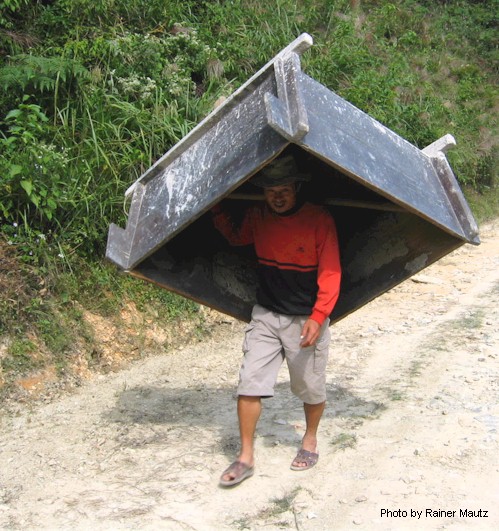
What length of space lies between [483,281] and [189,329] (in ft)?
12.1

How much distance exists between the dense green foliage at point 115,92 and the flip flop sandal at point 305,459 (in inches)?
87.4

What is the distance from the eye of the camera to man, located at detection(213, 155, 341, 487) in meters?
4.05

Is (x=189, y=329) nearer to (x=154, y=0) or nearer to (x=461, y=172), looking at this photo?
(x=154, y=0)

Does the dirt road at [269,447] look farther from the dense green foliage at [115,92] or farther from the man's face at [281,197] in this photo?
the man's face at [281,197]

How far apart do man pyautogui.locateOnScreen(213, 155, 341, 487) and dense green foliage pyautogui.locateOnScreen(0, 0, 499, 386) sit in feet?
6.66

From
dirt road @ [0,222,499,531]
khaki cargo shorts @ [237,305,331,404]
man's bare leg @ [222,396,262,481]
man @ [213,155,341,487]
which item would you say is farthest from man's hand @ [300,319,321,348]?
dirt road @ [0,222,499,531]

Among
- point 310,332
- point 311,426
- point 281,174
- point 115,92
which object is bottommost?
point 311,426

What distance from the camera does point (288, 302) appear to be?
4.19 m

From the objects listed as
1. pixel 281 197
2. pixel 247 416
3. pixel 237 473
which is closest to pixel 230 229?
pixel 281 197

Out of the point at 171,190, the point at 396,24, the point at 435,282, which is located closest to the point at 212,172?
the point at 171,190

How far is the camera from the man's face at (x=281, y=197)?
406 centimetres

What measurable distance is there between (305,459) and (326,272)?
0.98 metres

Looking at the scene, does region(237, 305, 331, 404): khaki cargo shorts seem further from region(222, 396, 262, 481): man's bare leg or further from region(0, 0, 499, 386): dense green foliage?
region(0, 0, 499, 386): dense green foliage

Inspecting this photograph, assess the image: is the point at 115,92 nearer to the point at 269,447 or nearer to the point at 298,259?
the point at 298,259
